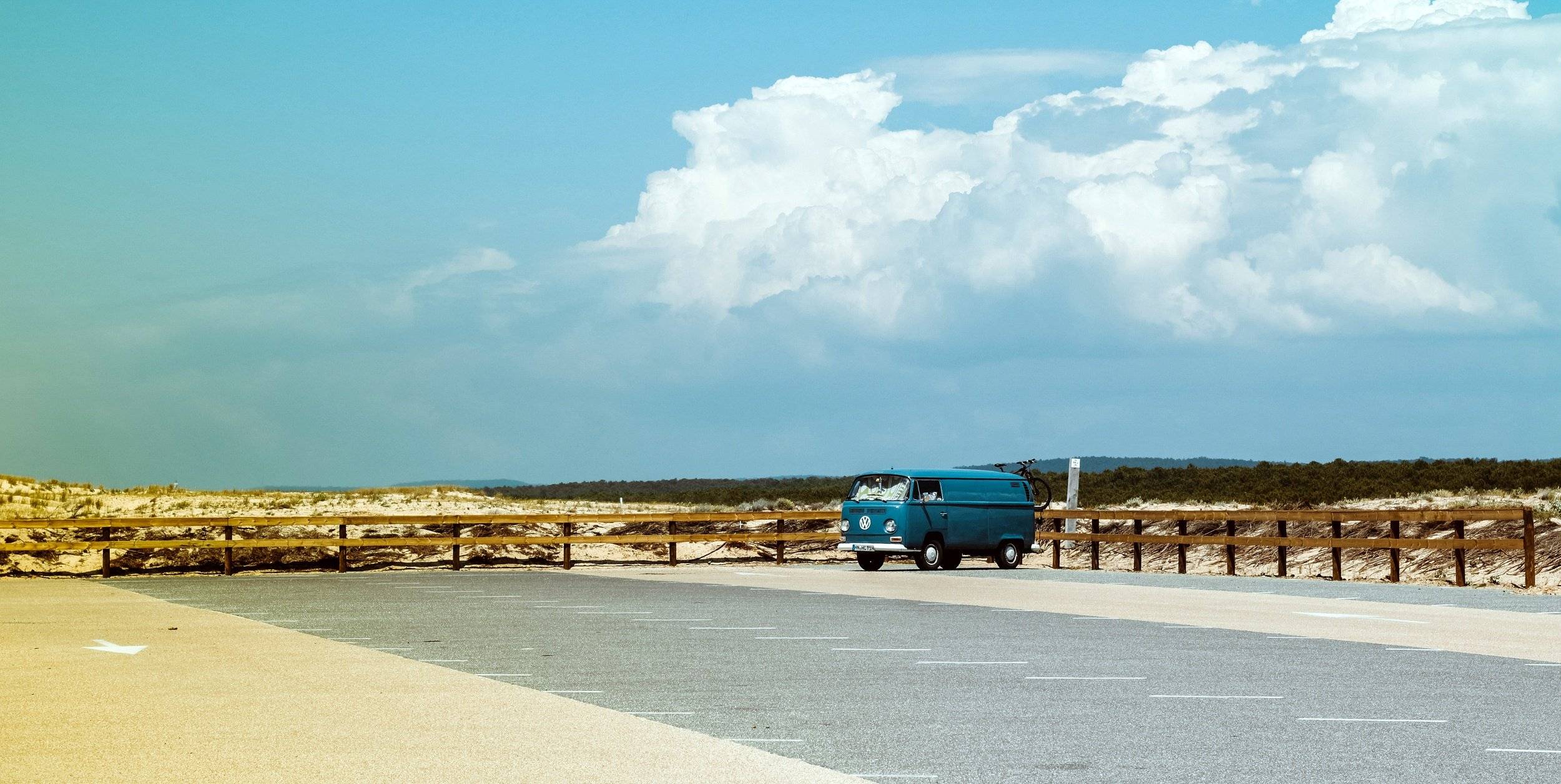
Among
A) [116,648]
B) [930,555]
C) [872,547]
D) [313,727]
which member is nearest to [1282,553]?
[930,555]

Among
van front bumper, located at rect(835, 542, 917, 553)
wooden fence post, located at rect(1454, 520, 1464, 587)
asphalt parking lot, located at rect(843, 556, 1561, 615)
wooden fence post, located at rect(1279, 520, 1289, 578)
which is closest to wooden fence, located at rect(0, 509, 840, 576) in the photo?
van front bumper, located at rect(835, 542, 917, 553)

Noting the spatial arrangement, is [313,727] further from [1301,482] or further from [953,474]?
[1301,482]

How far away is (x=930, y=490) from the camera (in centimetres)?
3275

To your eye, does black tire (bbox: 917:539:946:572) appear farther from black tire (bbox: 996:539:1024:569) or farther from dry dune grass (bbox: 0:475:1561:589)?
dry dune grass (bbox: 0:475:1561:589)

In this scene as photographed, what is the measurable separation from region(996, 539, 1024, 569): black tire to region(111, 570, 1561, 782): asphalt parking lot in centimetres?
1223

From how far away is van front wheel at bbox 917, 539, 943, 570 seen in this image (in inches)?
1287

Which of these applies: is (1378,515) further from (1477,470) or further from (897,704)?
(1477,470)

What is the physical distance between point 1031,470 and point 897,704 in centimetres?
3351

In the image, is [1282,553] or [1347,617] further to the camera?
[1282,553]

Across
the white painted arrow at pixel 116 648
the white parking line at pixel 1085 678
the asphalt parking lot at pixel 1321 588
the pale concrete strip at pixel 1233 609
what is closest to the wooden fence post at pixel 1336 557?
the asphalt parking lot at pixel 1321 588

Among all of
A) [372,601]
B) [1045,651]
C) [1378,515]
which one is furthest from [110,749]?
[1378,515]

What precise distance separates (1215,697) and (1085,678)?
4.50 ft

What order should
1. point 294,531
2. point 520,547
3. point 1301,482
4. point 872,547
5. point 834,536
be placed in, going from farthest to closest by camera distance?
1. point 1301,482
2. point 294,531
3. point 520,547
4. point 834,536
5. point 872,547

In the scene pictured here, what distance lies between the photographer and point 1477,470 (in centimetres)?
7619
